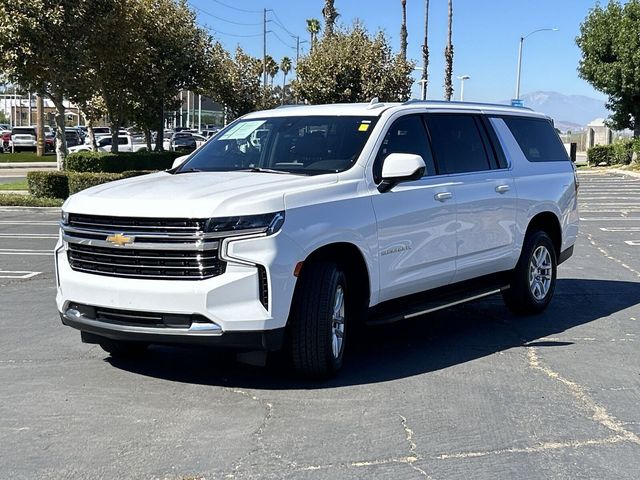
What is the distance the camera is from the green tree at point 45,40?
2019 centimetres

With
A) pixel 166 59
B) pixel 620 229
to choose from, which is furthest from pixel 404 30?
pixel 620 229

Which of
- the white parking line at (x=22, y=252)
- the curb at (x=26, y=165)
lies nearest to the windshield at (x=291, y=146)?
the white parking line at (x=22, y=252)

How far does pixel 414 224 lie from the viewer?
6.20m

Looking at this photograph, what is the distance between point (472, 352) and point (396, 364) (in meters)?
0.80

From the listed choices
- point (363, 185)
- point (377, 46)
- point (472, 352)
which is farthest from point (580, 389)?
point (377, 46)

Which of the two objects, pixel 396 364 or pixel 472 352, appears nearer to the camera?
pixel 396 364

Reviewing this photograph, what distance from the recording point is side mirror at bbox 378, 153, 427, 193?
5848 mm

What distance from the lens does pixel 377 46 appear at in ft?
117

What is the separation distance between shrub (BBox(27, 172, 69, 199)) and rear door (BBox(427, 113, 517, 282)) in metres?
16.1

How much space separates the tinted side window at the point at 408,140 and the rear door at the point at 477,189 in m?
0.12

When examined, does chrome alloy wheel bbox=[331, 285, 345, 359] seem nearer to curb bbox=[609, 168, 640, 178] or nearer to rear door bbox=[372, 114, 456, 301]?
rear door bbox=[372, 114, 456, 301]

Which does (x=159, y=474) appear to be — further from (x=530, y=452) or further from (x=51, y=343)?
(x=51, y=343)

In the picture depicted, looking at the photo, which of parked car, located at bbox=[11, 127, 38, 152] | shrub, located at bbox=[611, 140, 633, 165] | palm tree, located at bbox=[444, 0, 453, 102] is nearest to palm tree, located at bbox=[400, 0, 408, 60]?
palm tree, located at bbox=[444, 0, 453, 102]

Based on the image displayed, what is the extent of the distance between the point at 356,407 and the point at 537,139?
440 cm
